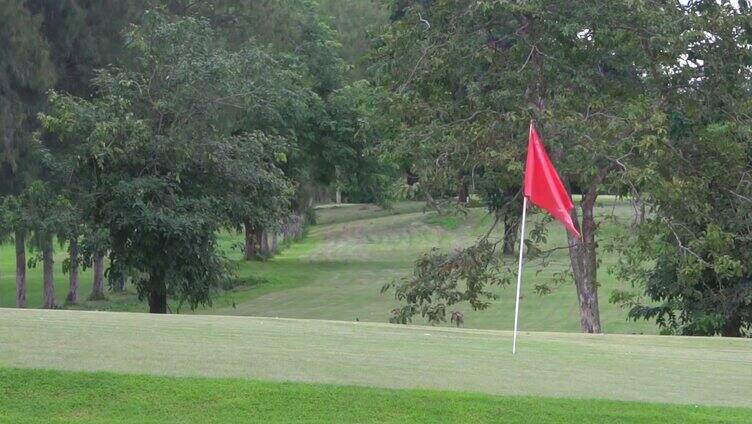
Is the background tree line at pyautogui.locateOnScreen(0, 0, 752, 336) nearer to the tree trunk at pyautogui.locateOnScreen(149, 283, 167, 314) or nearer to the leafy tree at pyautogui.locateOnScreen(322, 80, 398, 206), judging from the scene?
the tree trunk at pyautogui.locateOnScreen(149, 283, 167, 314)

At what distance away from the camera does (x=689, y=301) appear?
23328 millimetres

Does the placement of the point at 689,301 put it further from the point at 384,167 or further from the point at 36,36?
the point at 384,167

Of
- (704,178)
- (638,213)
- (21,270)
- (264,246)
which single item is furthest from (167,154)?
(264,246)

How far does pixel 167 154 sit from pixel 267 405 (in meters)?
18.9

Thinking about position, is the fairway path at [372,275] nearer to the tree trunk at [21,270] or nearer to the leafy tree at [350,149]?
the leafy tree at [350,149]

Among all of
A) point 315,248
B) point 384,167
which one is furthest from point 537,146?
point 315,248

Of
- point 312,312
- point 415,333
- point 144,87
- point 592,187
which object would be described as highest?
point 144,87

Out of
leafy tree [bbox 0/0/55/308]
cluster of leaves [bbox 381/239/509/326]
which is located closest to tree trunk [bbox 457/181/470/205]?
cluster of leaves [bbox 381/239/509/326]

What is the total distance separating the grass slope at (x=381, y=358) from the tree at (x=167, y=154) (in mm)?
12291

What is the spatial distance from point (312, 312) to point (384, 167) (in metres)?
20.0

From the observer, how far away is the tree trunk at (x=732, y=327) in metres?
23.0

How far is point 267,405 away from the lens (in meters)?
8.73

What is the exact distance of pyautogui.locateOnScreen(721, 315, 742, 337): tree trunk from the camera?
2295 cm

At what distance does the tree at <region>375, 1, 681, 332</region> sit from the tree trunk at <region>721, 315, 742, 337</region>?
8.80 feet
